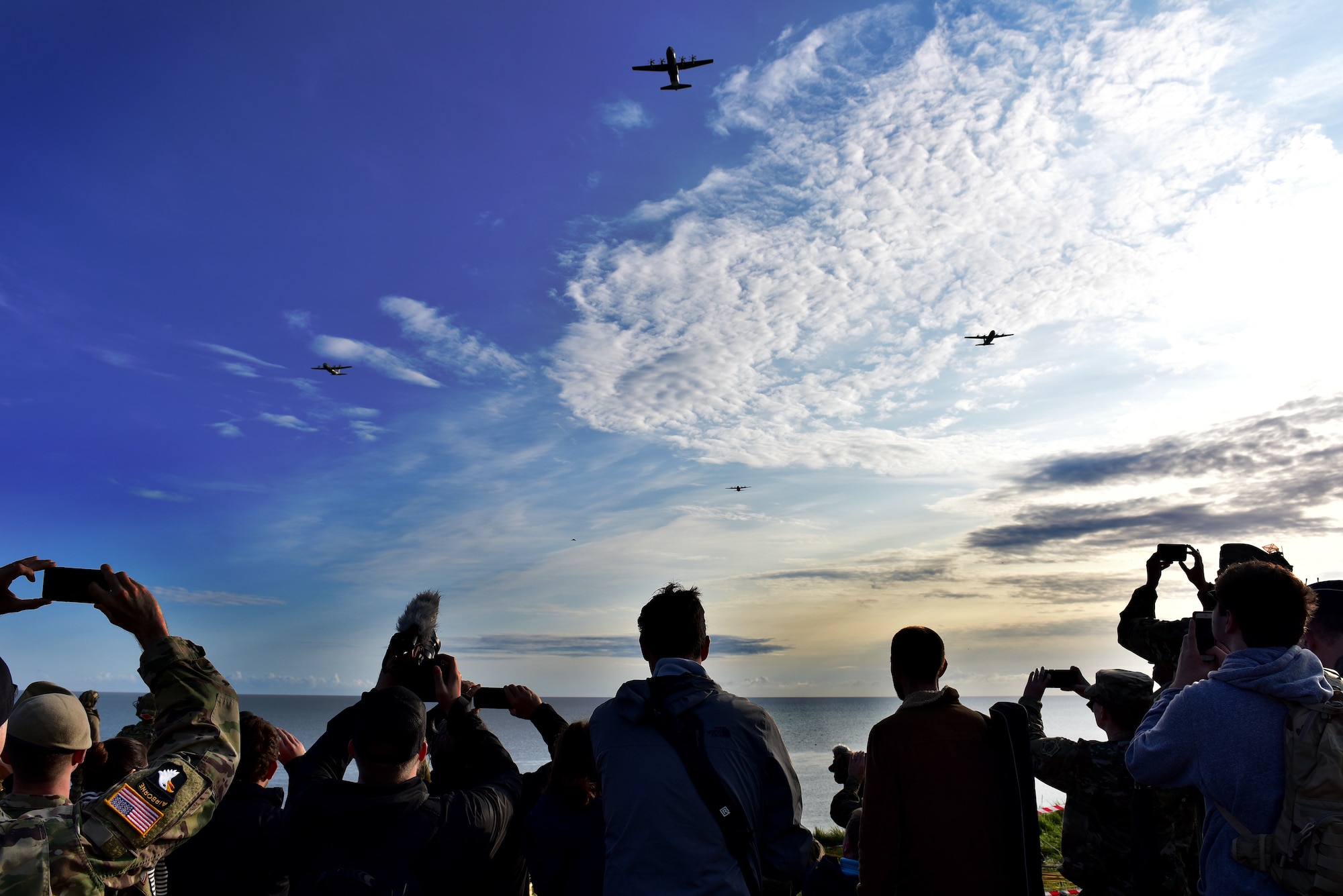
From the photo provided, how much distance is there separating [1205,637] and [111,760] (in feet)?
21.2

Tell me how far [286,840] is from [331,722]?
56 cm

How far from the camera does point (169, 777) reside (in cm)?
220

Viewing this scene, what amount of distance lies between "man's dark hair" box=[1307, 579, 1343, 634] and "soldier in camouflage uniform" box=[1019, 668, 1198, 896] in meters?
1.09

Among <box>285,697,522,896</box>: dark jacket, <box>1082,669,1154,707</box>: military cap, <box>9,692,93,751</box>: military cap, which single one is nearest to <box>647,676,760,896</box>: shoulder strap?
<box>285,697,522,896</box>: dark jacket

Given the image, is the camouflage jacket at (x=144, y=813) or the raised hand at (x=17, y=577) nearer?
the camouflage jacket at (x=144, y=813)

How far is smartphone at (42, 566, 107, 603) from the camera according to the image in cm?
237

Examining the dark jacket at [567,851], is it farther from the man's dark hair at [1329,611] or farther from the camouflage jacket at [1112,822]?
the man's dark hair at [1329,611]

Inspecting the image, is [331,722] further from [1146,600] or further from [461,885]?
[1146,600]

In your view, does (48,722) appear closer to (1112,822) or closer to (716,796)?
(716,796)

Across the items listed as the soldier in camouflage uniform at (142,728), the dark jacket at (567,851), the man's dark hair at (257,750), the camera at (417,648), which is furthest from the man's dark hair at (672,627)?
the soldier in camouflage uniform at (142,728)

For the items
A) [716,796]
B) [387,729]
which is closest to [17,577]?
[387,729]

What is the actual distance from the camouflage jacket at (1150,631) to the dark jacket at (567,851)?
144 inches

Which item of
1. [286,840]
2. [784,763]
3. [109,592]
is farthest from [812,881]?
[109,592]

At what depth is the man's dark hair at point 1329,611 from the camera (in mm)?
4035
